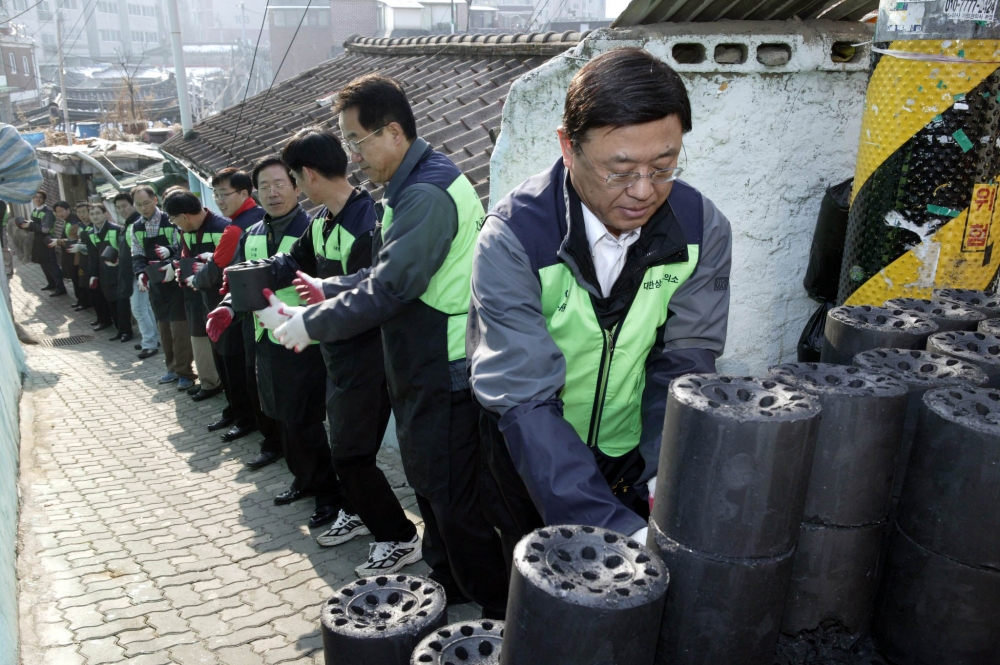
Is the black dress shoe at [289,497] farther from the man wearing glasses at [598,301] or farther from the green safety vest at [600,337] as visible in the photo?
the green safety vest at [600,337]

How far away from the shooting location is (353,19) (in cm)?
4728

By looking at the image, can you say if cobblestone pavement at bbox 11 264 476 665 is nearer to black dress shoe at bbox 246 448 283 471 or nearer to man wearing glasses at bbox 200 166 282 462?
black dress shoe at bbox 246 448 283 471

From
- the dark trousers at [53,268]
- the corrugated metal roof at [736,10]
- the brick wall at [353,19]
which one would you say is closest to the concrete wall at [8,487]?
the corrugated metal roof at [736,10]

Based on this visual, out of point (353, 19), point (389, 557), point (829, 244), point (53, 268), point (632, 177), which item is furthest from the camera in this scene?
point (353, 19)

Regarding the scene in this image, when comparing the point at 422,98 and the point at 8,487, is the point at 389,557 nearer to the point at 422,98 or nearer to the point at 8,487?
the point at 8,487

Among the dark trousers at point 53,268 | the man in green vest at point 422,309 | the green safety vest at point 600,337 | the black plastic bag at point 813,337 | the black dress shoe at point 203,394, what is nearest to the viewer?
the green safety vest at point 600,337

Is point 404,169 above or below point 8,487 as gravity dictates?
above

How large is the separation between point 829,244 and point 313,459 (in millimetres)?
3315

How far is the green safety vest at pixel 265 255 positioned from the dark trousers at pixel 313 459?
0.63 m

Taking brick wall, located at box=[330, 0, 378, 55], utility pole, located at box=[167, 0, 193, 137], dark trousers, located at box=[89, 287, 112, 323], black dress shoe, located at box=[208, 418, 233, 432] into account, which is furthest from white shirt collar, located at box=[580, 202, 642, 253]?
brick wall, located at box=[330, 0, 378, 55]

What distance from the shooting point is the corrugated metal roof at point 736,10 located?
3730mm

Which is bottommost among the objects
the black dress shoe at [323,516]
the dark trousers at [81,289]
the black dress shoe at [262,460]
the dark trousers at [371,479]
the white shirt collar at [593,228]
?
the dark trousers at [81,289]

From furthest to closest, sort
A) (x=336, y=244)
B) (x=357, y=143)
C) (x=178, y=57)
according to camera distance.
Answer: (x=178, y=57) → (x=336, y=244) → (x=357, y=143)

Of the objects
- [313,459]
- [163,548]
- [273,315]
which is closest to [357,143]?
[273,315]
